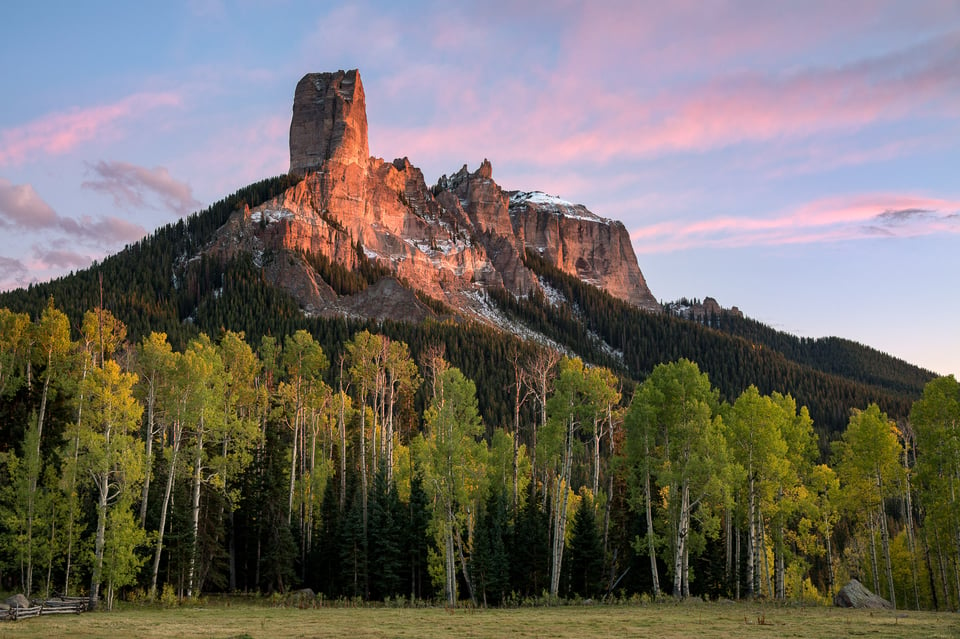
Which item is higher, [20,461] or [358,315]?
[358,315]

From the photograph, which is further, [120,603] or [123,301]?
[123,301]

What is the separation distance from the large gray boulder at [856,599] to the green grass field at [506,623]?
8.34ft

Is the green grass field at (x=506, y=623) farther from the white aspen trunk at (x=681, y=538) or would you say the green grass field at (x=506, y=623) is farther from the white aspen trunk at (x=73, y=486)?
the white aspen trunk at (x=73, y=486)

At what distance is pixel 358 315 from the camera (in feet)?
599

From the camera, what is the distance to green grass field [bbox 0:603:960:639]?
22.3 meters

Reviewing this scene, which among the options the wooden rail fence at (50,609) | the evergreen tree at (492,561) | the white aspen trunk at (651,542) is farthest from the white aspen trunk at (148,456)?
the white aspen trunk at (651,542)

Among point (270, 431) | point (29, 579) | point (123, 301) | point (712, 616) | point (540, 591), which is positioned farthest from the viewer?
point (123, 301)

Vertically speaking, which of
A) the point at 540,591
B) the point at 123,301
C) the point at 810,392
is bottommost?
the point at 540,591

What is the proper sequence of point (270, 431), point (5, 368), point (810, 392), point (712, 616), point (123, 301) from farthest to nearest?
point (810, 392), point (123, 301), point (270, 431), point (5, 368), point (712, 616)

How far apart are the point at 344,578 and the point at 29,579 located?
16.0 meters

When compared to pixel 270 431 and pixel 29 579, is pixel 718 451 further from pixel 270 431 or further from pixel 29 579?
pixel 29 579

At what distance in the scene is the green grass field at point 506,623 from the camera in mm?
22344

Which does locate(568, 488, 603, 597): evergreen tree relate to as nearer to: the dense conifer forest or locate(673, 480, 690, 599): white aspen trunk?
the dense conifer forest

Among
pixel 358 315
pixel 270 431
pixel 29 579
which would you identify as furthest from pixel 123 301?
pixel 29 579
